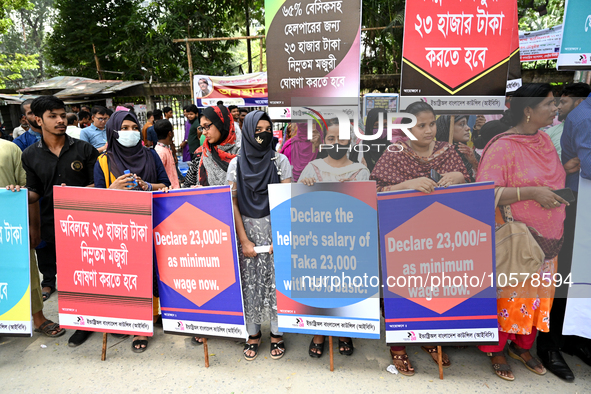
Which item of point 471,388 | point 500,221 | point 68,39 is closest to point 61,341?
point 471,388

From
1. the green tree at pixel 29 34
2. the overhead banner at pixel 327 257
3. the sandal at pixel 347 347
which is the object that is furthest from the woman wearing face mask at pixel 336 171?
the green tree at pixel 29 34

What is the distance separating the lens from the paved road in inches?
89.3

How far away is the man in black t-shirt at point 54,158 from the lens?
8.86ft

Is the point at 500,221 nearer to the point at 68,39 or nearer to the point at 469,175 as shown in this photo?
the point at 469,175

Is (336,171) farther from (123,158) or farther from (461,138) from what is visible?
(123,158)

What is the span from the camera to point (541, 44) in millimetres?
→ 8766

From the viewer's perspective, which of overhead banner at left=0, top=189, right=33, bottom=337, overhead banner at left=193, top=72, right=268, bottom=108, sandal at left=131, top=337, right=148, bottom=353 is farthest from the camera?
overhead banner at left=193, top=72, right=268, bottom=108

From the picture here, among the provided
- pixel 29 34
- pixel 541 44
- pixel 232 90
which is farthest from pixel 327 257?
pixel 29 34

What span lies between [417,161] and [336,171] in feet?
1.88

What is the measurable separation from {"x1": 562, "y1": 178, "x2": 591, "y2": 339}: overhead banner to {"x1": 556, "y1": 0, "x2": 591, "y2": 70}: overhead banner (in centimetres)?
79

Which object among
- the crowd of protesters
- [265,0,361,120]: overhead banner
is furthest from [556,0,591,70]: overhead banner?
[265,0,361,120]: overhead banner

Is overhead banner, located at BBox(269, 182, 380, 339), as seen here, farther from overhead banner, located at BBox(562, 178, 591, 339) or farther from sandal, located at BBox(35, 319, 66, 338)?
sandal, located at BBox(35, 319, 66, 338)

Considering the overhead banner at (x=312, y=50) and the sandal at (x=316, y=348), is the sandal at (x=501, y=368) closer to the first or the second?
the sandal at (x=316, y=348)

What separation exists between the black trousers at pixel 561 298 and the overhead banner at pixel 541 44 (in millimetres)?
8242
